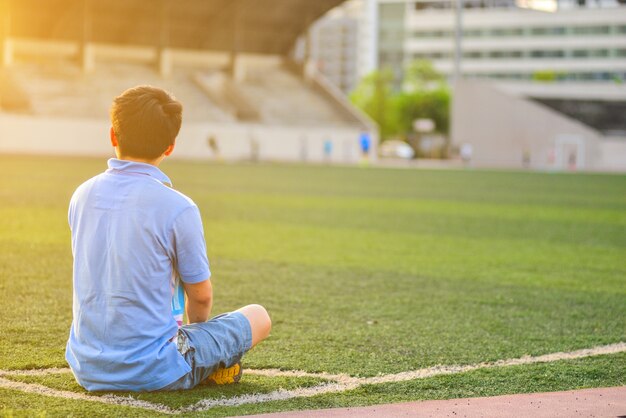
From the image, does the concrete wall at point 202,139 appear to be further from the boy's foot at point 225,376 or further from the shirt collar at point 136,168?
the shirt collar at point 136,168

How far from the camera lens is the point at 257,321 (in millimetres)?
5078

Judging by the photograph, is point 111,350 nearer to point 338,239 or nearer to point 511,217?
point 338,239

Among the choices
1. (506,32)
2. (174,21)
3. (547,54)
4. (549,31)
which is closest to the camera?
(174,21)

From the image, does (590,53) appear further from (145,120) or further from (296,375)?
(145,120)

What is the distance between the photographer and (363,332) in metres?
7.11

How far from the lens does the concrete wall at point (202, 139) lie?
52.2 meters

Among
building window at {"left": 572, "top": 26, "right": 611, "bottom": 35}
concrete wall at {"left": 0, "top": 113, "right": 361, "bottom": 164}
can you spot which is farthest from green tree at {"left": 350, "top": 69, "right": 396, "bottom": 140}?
concrete wall at {"left": 0, "top": 113, "right": 361, "bottom": 164}

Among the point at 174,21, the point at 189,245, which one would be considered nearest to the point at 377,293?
the point at 189,245

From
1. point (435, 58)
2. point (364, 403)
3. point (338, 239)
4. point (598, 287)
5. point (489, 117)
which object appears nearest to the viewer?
point (364, 403)

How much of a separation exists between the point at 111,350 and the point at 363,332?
283 centimetres

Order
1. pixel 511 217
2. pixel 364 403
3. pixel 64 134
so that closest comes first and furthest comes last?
pixel 364 403
pixel 511 217
pixel 64 134

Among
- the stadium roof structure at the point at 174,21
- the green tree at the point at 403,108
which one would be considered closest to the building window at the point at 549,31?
the green tree at the point at 403,108

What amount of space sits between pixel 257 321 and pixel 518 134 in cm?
6091

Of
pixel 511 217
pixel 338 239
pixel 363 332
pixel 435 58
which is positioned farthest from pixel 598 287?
pixel 435 58
